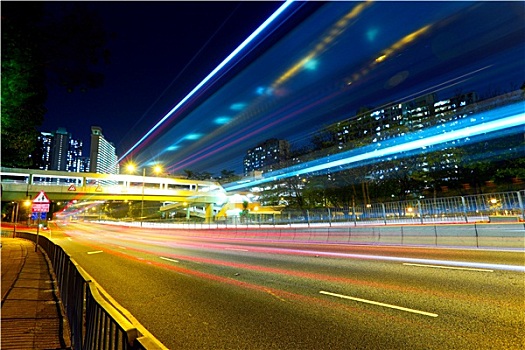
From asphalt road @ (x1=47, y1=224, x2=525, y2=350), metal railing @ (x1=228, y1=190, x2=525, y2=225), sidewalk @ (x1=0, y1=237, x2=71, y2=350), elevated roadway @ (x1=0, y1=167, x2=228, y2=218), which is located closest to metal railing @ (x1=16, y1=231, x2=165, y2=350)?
sidewalk @ (x1=0, y1=237, x2=71, y2=350)

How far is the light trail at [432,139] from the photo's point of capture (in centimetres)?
2239

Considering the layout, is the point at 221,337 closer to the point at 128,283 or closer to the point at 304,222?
the point at 128,283

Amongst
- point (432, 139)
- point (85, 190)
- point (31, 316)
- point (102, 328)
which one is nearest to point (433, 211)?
point (432, 139)

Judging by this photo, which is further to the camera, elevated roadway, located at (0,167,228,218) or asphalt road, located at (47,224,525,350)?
elevated roadway, located at (0,167,228,218)

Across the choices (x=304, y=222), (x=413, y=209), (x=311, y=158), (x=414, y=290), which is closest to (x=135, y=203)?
(x=311, y=158)

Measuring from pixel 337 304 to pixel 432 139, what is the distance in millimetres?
27450

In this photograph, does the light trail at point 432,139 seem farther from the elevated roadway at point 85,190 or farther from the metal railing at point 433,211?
the elevated roadway at point 85,190

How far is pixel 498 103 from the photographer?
22.3 metres

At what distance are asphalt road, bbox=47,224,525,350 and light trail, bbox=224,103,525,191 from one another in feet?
55.5

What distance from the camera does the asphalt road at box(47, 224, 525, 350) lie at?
4.36 metres

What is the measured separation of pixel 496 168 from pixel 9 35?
35.9 metres

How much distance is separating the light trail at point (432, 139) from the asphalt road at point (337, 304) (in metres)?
16.9

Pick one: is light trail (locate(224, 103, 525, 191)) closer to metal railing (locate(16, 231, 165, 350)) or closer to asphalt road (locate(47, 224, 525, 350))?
asphalt road (locate(47, 224, 525, 350))

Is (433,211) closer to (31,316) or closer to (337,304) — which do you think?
(337,304)
